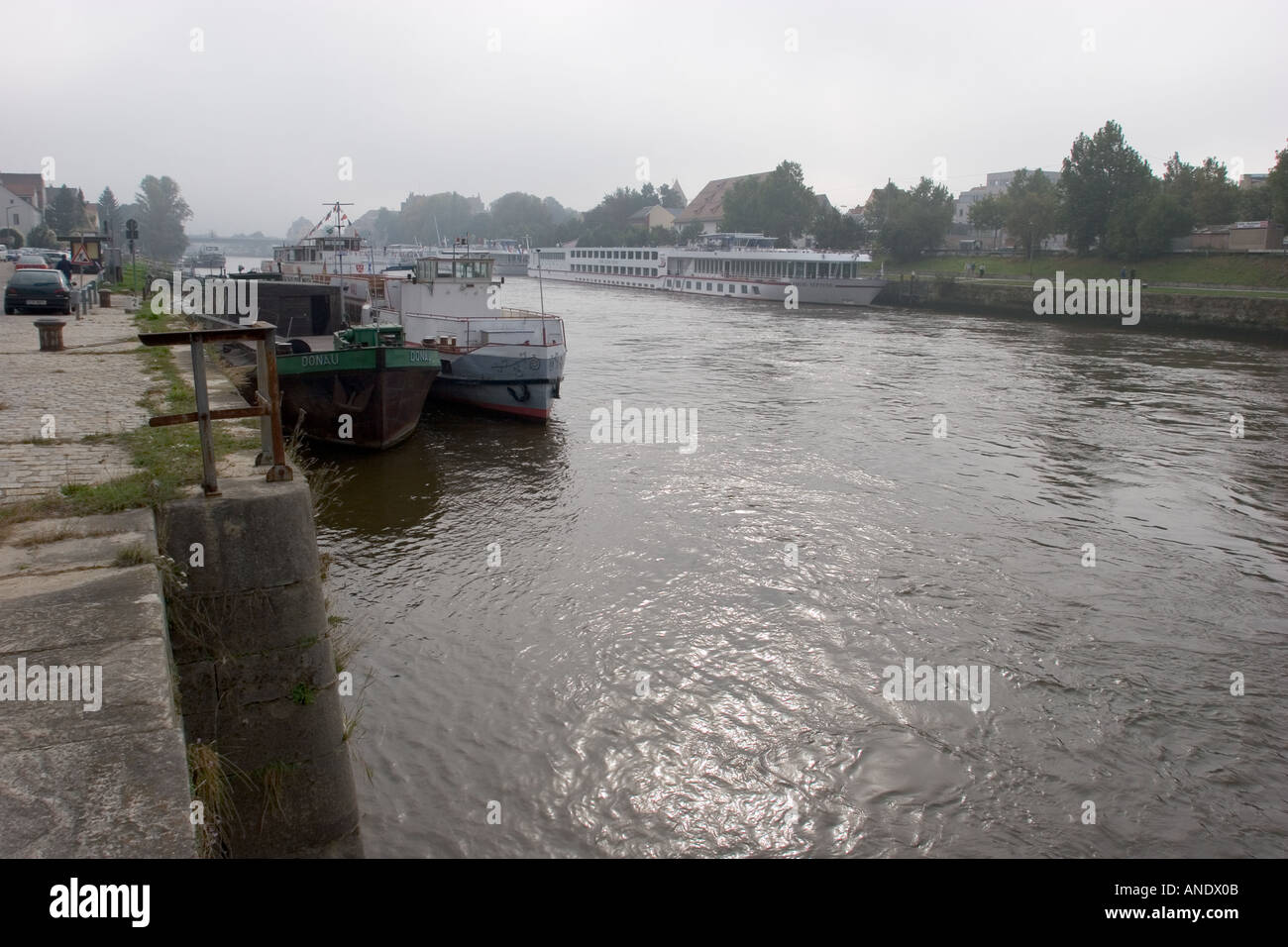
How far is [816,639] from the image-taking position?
34.3 ft

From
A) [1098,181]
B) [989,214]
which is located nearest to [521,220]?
[989,214]

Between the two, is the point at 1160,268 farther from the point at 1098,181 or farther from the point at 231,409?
the point at 231,409

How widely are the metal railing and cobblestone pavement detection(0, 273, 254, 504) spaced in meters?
1.02

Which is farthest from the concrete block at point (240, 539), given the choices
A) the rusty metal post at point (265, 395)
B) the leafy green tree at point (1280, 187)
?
the leafy green tree at point (1280, 187)

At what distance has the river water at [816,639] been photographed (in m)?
7.45

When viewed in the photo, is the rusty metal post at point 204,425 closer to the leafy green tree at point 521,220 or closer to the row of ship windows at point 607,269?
the row of ship windows at point 607,269

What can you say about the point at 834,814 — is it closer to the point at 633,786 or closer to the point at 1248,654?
the point at 633,786

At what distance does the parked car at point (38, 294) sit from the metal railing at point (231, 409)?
885 inches

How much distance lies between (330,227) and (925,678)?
42603 millimetres

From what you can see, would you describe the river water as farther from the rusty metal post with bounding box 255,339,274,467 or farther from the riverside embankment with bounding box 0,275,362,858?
the rusty metal post with bounding box 255,339,274,467
